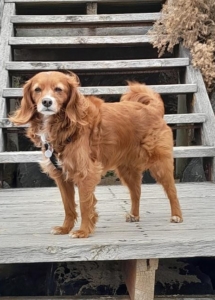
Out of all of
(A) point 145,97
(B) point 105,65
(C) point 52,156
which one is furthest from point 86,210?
(B) point 105,65

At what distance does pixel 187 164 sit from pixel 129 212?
224 centimetres

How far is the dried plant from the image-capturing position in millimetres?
5051

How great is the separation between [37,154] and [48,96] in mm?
1754

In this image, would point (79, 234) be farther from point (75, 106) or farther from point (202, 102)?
point (202, 102)

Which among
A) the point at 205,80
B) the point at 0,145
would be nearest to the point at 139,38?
the point at 205,80

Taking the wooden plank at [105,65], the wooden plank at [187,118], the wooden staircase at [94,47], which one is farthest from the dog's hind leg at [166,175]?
the wooden plank at [105,65]

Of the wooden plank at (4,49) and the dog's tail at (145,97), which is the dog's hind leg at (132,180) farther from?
the wooden plank at (4,49)

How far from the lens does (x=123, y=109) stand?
3.15m

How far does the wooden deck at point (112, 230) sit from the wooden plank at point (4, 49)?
93cm

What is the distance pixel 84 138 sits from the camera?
2.77 metres

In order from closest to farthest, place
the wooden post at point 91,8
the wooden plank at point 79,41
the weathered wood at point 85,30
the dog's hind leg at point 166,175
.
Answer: the dog's hind leg at point 166,175 → the wooden plank at point 79,41 → the weathered wood at point 85,30 → the wooden post at point 91,8

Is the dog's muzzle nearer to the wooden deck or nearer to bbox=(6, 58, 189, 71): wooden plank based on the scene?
the wooden deck

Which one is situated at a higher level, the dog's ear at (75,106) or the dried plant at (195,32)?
the dried plant at (195,32)

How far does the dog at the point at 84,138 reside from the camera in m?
2.71
